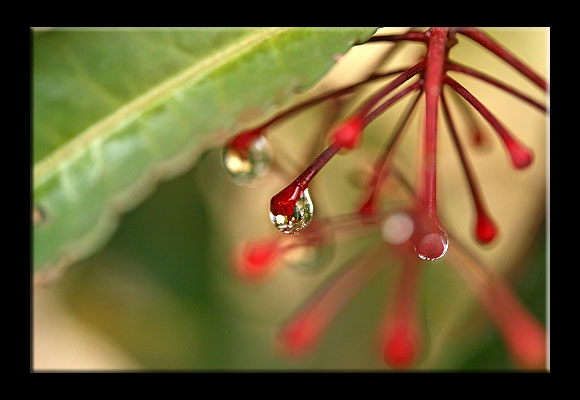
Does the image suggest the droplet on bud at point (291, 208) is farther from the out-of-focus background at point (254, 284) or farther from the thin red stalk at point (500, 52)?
the out-of-focus background at point (254, 284)

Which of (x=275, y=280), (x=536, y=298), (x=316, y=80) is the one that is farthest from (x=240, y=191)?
(x=316, y=80)

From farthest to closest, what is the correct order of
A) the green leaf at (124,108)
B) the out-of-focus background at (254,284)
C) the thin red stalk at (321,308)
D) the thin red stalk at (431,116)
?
the out-of-focus background at (254,284) → the thin red stalk at (321,308) → the green leaf at (124,108) → the thin red stalk at (431,116)

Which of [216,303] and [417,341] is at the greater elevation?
[216,303]

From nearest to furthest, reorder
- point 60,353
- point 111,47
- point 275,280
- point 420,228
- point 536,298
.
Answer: point 420,228 → point 111,47 → point 536,298 → point 60,353 → point 275,280

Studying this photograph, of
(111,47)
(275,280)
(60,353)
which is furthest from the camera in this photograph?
(275,280)

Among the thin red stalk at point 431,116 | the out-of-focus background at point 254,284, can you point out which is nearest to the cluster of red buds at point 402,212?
the thin red stalk at point 431,116

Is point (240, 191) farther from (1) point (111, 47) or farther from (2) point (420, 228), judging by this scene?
(2) point (420, 228)
